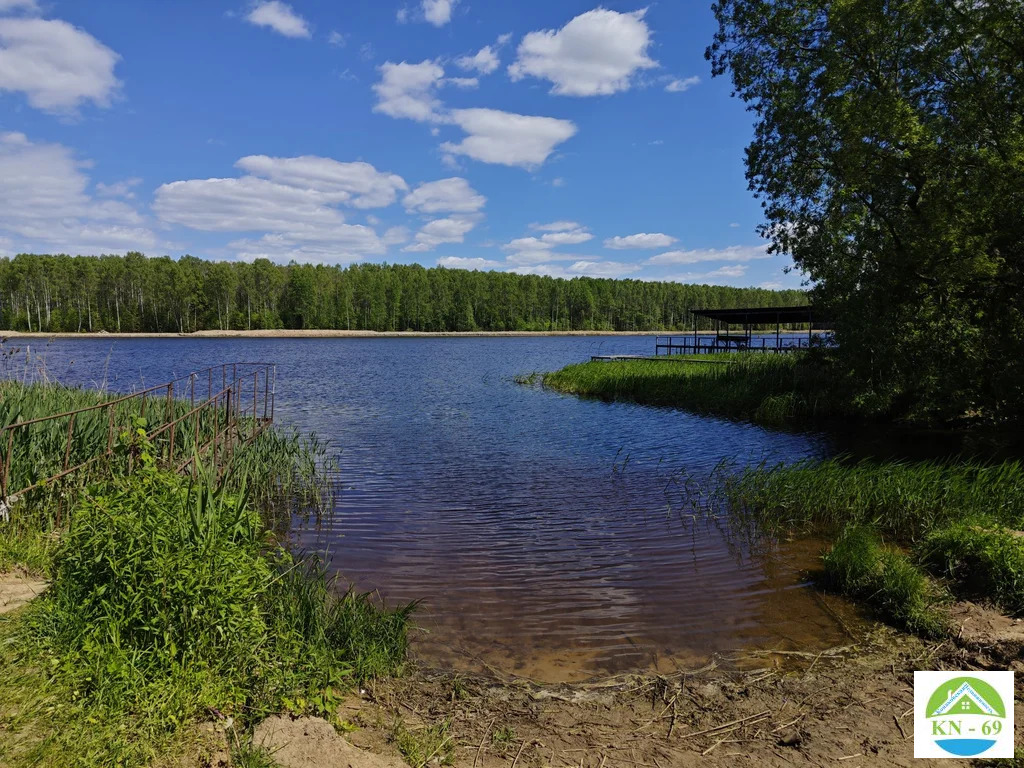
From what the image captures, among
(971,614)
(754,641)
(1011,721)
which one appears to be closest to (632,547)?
(754,641)

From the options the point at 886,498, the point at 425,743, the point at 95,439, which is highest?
the point at 95,439

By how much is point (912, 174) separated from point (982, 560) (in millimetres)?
14183

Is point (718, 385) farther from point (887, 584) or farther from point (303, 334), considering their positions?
point (303, 334)

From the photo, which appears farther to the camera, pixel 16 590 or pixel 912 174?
pixel 912 174

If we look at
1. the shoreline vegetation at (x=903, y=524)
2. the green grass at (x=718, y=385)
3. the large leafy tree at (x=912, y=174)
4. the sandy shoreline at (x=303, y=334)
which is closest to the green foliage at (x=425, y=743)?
the shoreline vegetation at (x=903, y=524)

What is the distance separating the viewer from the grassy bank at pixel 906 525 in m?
7.04

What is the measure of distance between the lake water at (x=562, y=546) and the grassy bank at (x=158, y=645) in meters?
1.66

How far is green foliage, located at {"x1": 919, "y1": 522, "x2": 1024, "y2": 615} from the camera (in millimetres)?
6863

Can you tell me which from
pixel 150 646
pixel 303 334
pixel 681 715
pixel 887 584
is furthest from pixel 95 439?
pixel 303 334

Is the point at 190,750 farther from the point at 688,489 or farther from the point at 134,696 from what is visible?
the point at 688,489

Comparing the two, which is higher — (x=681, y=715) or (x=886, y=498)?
(x=886, y=498)

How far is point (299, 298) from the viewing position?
119 m

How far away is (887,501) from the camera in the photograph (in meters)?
10.8

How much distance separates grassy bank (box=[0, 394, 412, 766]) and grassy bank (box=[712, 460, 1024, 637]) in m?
5.56
